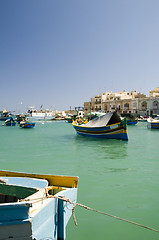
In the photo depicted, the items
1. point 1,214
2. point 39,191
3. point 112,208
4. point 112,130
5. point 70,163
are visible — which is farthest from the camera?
point 112,130

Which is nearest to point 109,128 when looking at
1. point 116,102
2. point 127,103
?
point 127,103

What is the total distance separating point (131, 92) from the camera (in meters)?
79.4

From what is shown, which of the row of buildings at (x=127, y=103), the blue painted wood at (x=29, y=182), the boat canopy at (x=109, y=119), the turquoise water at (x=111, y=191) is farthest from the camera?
the row of buildings at (x=127, y=103)

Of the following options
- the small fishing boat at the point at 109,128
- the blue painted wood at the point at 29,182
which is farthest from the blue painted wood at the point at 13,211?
the small fishing boat at the point at 109,128

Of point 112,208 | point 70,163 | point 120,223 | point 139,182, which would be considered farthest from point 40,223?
point 70,163

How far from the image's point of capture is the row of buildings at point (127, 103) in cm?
6454

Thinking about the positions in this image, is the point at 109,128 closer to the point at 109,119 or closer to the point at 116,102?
the point at 109,119

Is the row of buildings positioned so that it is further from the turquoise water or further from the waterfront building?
A: the turquoise water

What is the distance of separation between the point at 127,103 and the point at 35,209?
6990 cm

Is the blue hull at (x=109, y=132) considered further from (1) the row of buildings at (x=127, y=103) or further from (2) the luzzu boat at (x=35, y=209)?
(1) the row of buildings at (x=127, y=103)

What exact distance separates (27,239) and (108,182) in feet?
16.0

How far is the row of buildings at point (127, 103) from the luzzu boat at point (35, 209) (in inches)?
2503

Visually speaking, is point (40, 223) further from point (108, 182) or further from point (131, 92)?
point (131, 92)

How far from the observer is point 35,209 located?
321 cm
